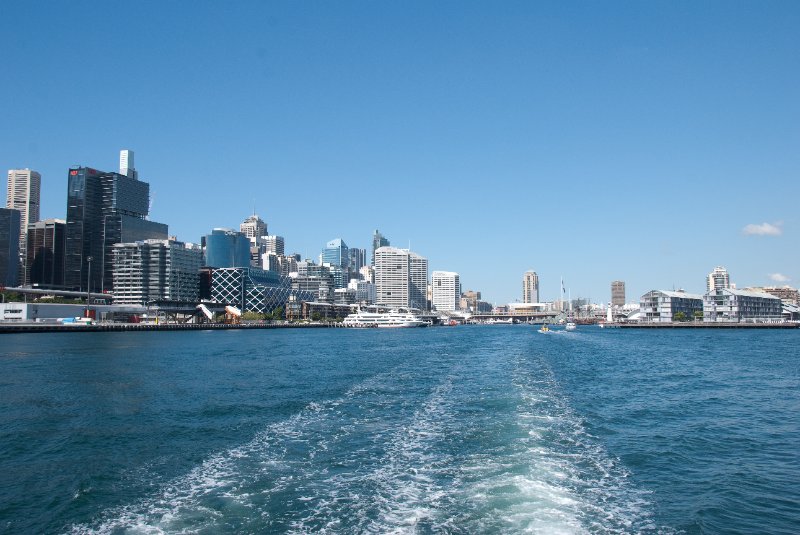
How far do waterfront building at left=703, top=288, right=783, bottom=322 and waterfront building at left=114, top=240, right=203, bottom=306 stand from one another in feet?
499

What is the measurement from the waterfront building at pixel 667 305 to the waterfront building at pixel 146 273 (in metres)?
140

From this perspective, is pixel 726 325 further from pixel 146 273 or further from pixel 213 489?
pixel 146 273

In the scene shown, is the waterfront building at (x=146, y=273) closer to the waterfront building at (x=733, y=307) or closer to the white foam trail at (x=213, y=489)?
the waterfront building at (x=733, y=307)

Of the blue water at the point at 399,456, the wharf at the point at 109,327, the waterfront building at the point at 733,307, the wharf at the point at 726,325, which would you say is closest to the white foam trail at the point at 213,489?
the blue water at the point at 399,456

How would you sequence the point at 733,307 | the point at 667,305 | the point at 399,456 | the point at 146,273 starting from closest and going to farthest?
the point at 399,456, the point at 733,307, the point at 667,305, the point at 146,273

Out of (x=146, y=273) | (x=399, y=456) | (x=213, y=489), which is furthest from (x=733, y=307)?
(x=146, y=273)

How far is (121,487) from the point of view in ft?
48.3

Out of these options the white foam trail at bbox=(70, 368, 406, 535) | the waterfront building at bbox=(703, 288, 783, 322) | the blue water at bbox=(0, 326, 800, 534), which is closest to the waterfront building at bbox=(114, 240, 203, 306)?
the waterfront building at bbox=(703, 288, 783, 322)

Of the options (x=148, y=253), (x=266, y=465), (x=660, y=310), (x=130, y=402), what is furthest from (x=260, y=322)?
(x=266, y=465)

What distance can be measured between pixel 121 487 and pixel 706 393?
27571mm

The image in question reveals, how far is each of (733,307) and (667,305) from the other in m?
15.5

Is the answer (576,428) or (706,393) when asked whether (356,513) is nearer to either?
(576,428)

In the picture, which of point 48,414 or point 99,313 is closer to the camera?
point 48,414

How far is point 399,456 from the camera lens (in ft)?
56.1
